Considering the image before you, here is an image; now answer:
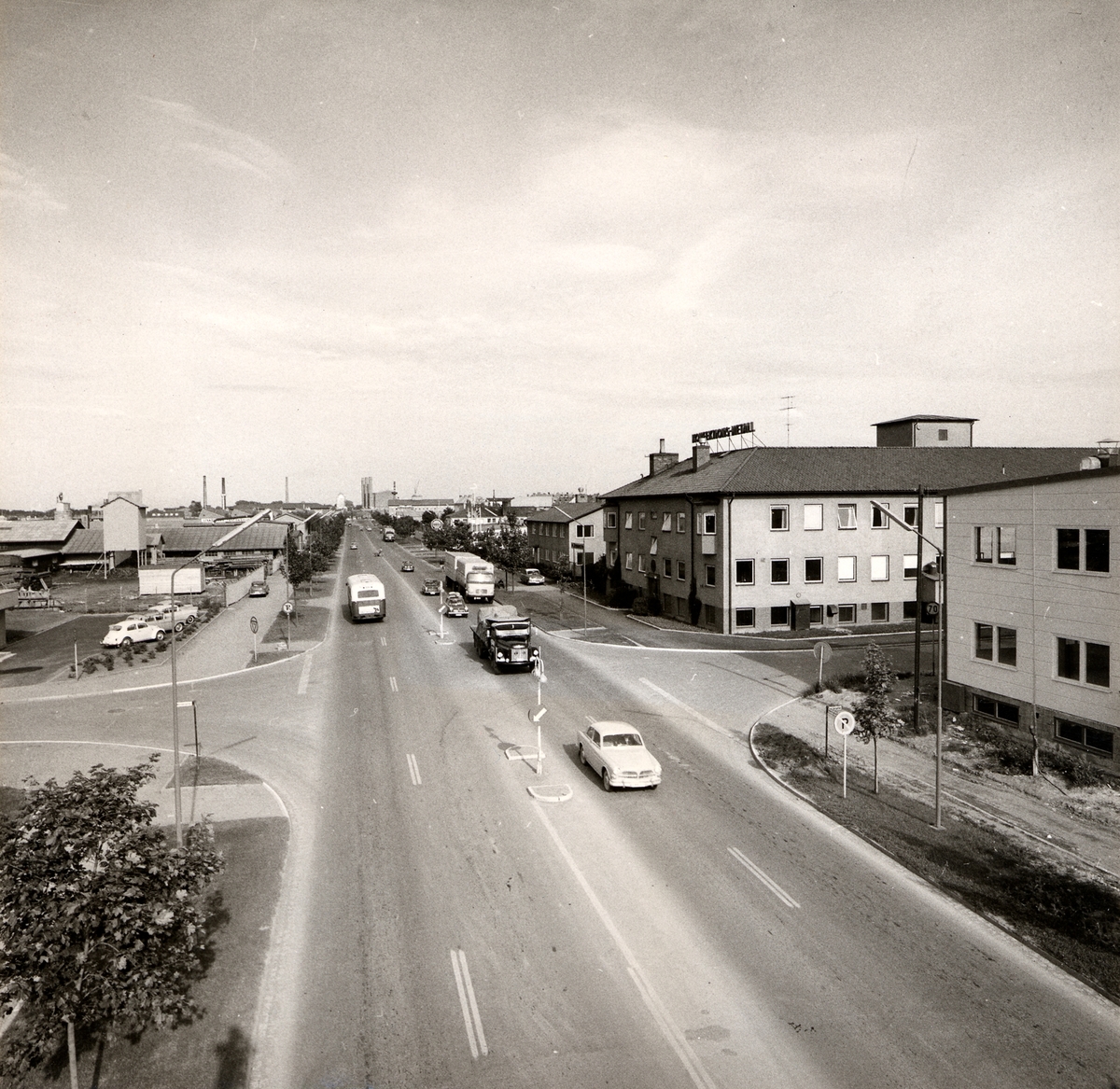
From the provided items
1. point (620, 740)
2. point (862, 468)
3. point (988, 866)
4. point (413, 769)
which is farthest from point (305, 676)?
point (862, 468)

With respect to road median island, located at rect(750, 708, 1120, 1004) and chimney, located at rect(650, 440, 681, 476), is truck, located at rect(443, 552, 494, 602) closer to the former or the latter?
chimney, located at rect(650, 440, 681, 476)

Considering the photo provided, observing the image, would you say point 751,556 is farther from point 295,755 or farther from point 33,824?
point 33,824

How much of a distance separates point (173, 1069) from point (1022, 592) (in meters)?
23.8

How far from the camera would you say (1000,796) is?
64.2ft

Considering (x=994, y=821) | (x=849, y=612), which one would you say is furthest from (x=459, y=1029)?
(x=849, y=612)

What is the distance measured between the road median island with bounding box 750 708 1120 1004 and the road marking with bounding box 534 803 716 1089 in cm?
644

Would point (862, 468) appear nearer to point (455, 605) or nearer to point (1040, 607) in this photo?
point (1040, 607)

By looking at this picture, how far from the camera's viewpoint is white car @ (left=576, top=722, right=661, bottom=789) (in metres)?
19.8

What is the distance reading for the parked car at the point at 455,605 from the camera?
5025 centimetres

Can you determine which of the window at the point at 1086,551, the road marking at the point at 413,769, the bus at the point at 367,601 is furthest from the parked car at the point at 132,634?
the window at the point at 1086,551

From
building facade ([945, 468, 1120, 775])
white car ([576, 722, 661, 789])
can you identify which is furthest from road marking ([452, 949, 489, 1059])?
building facade ([945, 468, 1120, 775])

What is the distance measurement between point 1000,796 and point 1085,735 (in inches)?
164

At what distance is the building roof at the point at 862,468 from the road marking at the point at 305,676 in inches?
920

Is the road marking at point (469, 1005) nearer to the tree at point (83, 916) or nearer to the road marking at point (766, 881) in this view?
the tree at point (83, 916)
